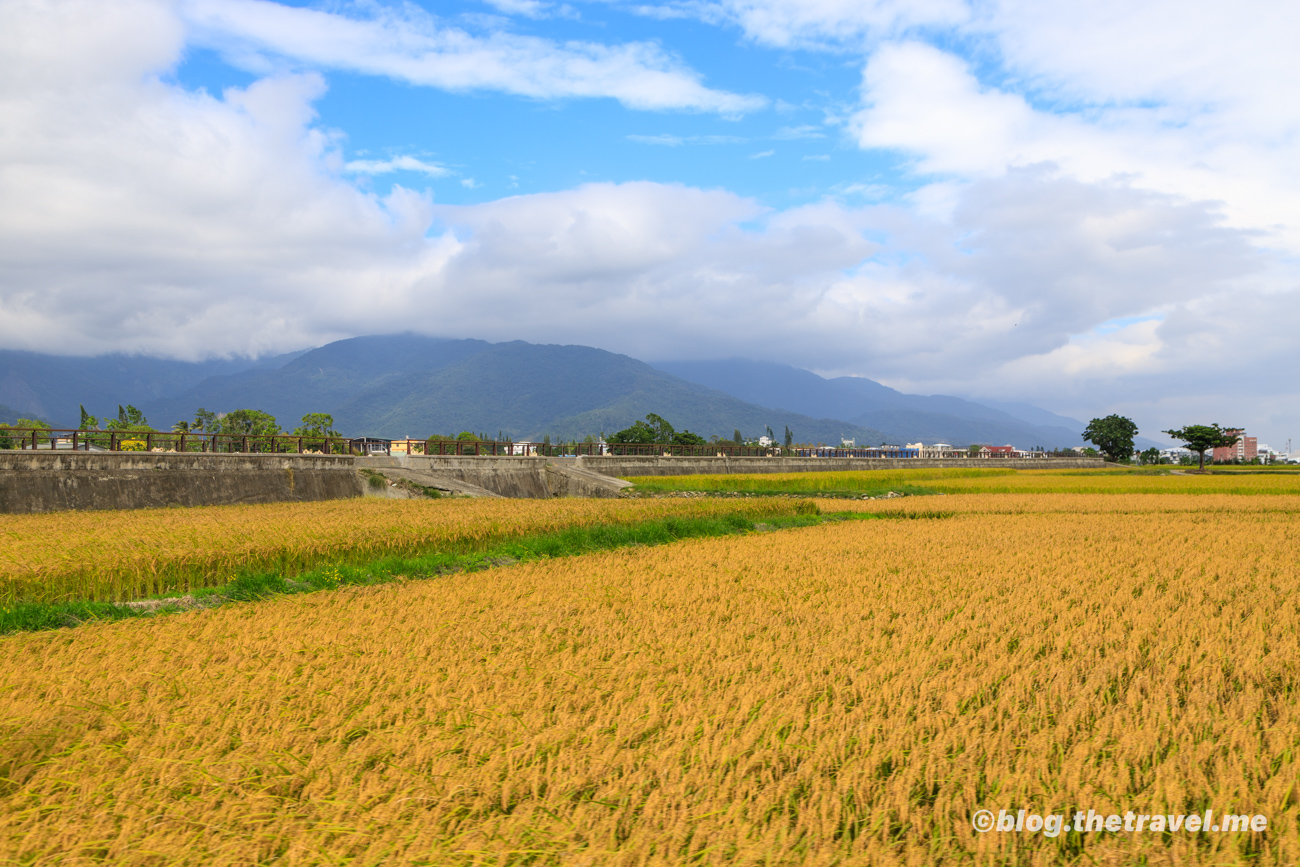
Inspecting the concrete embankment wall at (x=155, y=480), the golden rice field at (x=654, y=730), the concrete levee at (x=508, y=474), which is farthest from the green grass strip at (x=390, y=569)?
the concrete levee at (x=508, y=474)

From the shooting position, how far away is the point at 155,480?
2228 centimetres

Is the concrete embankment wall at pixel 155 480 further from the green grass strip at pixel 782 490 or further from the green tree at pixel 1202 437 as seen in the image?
the green tree at pixel 1202 437

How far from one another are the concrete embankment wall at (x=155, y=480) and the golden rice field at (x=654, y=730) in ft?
57.0

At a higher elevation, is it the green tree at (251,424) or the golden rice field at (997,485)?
the green tree at (251,424)

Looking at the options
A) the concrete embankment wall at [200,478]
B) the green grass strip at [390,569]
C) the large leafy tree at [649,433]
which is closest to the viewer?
the green grass strip at [390,569]

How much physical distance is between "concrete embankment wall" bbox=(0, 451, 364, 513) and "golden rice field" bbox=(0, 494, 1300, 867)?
17.4 meters

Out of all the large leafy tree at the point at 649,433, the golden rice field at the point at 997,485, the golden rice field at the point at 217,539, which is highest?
the large leafy tree at the point at 649,433

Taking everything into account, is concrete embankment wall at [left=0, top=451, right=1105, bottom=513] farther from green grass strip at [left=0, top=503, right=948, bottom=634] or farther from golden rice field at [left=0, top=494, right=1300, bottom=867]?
golden rice field at [left=0, top=494, right=1300, bottom=867]

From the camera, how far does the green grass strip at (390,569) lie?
8.01 m

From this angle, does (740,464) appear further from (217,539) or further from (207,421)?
(207,421)

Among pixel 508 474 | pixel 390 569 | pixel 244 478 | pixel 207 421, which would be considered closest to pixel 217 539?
pixel 390 569

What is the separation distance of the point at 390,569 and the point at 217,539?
300cm

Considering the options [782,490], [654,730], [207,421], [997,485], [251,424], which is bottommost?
[782,490]

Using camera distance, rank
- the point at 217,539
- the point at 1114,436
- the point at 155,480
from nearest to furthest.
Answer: the point at 217,539
the point at 155,480
the point at 1114,436
